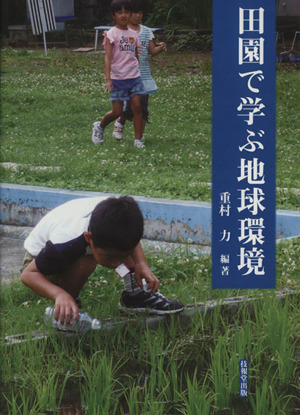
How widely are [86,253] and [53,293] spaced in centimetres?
23

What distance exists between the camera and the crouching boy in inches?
139

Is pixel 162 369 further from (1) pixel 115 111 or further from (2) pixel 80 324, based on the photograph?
(1) pixel 115 111

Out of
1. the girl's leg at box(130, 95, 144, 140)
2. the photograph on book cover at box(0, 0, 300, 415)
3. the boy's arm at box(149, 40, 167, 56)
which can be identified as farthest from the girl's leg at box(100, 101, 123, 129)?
the photograph on book cover at box(0, 0, 300, 415)

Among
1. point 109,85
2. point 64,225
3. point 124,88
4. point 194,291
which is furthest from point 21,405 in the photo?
point 124,88

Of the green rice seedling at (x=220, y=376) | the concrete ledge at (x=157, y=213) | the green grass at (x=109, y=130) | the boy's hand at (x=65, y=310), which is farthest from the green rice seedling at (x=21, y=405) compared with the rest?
the green grass at (x=109, y=130)

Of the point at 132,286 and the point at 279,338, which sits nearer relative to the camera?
the point at 279,338

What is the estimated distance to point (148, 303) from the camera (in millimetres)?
3973

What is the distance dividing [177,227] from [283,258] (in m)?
1.15

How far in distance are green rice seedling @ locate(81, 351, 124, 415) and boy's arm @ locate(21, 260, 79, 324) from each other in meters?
0.23

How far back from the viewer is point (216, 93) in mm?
3424

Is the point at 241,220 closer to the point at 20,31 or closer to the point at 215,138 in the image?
the point at 215,138

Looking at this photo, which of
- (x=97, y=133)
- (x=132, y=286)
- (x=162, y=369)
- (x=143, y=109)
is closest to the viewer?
(x=162, y=369)

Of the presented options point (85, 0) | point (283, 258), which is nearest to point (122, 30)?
point (283, 258)

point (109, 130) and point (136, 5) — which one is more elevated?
point (136, 5)
